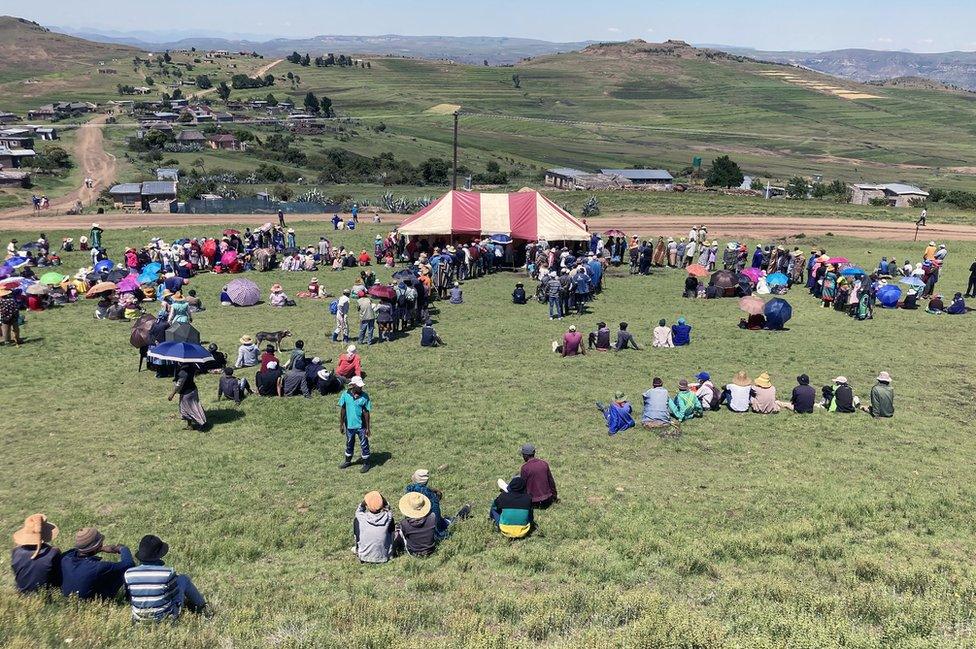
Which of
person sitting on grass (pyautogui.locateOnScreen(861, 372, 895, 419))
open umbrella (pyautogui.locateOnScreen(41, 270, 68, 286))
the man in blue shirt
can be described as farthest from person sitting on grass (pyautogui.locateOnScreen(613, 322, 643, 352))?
open umbrella (pyautogui.locateOnScreen(41, 270, 68, 286))

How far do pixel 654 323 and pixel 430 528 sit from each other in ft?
48.6

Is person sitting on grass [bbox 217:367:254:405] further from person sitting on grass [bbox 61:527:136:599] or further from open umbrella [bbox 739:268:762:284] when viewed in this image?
open umbrella [bbox 739:268:762:284]

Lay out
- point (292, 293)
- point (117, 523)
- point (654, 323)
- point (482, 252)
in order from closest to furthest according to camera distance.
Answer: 1. point (117, 523)
2. point (654, 323)
3. point (292, 293)
4. point (482, 252)

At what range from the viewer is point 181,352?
1441cm

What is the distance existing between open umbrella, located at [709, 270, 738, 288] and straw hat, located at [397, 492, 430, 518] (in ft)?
62.9

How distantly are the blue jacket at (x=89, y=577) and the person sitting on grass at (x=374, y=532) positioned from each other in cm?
291

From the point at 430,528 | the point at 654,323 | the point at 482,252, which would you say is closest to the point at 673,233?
the point at 482,252

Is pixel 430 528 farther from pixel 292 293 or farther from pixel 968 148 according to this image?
pixel 968 148

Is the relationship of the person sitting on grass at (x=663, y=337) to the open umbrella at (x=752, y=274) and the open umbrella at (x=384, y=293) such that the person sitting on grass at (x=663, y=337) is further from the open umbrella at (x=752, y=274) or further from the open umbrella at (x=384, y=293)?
the open umbrella at (x=752, y=274)

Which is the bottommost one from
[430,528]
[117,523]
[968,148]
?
[117,523]

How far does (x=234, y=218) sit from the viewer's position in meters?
42.8

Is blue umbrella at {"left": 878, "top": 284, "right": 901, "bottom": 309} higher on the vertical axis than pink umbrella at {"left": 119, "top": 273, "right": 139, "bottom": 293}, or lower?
higher

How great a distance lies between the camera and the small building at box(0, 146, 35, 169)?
67625 mm

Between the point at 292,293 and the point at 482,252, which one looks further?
the point at 482,252
